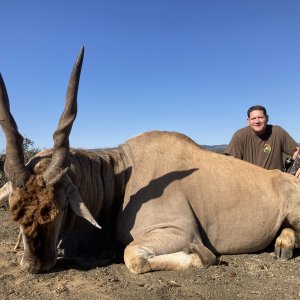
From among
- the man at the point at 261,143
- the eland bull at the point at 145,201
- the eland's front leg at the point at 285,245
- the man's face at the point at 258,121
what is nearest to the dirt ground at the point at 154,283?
the eland bull at the point at 145,201

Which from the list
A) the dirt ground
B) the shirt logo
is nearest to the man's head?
the shirt logo

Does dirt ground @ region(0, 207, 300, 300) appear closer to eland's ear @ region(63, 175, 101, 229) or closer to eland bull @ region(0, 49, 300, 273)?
eland bull @ region(0, 49, 300, 273)

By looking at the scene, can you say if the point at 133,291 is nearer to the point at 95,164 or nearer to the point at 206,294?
the point at 206,294

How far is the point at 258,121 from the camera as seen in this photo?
8.09 meters

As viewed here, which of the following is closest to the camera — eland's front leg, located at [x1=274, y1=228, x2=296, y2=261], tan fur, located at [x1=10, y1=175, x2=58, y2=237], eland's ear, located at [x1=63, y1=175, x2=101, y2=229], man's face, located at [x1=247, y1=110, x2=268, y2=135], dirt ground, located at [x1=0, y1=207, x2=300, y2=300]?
dirt ground, located at [x1=0, y1=207, x2=300, y2=300]

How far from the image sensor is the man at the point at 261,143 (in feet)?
26.7

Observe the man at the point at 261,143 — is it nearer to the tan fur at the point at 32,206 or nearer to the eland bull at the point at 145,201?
the eland bull at the point at 145,201

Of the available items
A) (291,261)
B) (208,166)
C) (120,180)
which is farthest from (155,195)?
(291,261)

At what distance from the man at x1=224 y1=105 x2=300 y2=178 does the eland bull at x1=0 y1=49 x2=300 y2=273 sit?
6.98 ft

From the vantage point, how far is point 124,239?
508 centimetres

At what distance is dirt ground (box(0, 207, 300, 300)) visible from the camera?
3.95 m

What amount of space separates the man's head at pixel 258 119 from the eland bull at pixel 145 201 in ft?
7.03

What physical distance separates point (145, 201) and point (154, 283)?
3.80 ft

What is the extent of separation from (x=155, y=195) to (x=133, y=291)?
56.0 inches
